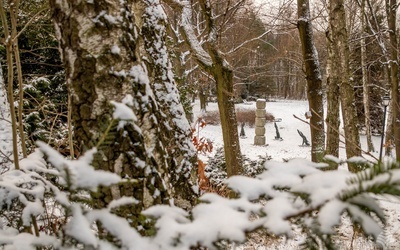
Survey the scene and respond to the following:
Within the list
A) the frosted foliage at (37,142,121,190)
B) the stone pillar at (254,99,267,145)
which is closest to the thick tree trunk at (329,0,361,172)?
the frosted foliage at (37,142,121,190)

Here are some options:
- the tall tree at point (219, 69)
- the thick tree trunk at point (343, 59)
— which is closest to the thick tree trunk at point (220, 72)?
the tall tree at point (219, 69)

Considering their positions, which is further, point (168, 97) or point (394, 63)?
point (394, 63)

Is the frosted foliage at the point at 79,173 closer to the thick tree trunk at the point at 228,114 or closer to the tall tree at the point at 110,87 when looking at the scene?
the tall tree at the point at 110,87

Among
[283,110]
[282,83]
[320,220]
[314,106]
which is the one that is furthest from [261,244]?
[282,83]

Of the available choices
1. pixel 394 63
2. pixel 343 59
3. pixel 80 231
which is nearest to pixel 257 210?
pixel 80 231

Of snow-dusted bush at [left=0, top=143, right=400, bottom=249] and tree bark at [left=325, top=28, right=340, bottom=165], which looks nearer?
snow-dusted bush at [left=0, top=143, right=400, bottom=249]

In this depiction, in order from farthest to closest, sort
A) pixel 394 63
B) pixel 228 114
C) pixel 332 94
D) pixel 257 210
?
1. pixel 394 63
2. pixel 332 94
3. pixel 228 114
4. pixel 257 210

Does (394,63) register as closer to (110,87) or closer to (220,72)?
(220,72)

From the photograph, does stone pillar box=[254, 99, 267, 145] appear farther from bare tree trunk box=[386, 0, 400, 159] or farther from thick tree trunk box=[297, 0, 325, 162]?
thick tree trunk box=[297, 0, 325, 162]

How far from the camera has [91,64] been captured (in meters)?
1.19

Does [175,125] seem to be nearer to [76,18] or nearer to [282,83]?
[76,18]

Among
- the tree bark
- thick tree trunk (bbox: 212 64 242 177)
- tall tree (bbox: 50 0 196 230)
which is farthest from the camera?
the tree bark

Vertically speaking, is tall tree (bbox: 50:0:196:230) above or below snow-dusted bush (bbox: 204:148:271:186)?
above

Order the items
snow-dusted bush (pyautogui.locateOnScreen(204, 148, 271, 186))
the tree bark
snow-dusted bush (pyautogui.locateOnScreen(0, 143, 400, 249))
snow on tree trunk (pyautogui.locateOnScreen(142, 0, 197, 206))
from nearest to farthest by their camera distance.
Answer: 1. snow-dusted bush (pyautogui.locateOnScreen(0, 143, 400, 249))
2. snow on tree trunk (pyautogui.locateOnScreen(142, 0, 197, 206))
3. the tree bark
4. snow-dusted bush (pyautogui.locateOnScreen(204, 148, 271, 186))
